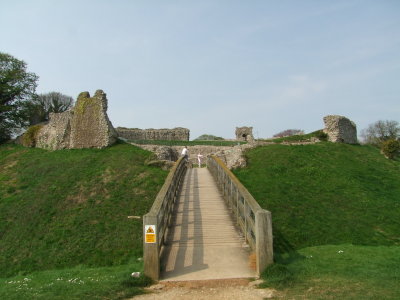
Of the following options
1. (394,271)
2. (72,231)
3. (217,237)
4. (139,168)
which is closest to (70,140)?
(139,168)

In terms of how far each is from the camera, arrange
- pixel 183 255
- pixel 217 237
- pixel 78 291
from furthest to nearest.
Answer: pixel 217 237, pixel 183 255, pixel 78 291

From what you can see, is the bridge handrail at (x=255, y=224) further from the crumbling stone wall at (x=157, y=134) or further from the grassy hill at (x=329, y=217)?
the crumbling stone wall at (x=157, y=134)

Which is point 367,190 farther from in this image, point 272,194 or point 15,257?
point 15,257

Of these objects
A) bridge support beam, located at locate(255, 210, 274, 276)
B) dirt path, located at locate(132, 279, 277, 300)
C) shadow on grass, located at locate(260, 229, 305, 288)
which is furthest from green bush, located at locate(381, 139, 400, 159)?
dirt path, located at locate(132, 279, 277, 300)

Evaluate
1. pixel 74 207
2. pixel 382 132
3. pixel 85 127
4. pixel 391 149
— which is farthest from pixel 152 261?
pixel 382 132

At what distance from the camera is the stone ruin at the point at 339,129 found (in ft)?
89.4

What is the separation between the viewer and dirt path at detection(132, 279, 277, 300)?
6.13 metres

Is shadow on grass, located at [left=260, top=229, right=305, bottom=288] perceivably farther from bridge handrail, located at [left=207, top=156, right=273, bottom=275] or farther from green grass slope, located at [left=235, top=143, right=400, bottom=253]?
green grass slope, located at [left=235, top=143, right=400, bottom=253]

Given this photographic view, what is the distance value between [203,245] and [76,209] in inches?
305

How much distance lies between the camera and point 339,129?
A: 27.3 m

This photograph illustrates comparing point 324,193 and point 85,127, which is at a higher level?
Result: point 85,127

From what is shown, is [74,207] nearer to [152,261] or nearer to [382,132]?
[152,261]

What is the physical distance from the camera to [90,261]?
10688 millimetres

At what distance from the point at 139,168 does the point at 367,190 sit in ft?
38.4
